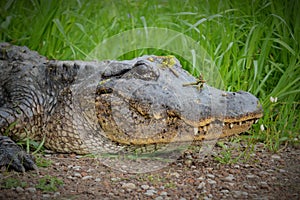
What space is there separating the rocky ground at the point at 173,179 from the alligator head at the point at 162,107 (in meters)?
0.27

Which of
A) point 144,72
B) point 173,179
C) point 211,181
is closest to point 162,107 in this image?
point 144,72

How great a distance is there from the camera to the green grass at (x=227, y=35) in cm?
384

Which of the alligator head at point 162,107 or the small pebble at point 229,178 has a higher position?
the alligator head at point 162,107

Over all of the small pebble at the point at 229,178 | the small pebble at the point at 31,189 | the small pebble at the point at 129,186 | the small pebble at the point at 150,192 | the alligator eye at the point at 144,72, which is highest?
the alligator eye at the point at 144,72

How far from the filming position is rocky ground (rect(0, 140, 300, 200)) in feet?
8.29

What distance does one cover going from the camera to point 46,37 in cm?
433

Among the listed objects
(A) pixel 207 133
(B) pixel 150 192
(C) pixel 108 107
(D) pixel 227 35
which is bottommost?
(B) pixel 150 192

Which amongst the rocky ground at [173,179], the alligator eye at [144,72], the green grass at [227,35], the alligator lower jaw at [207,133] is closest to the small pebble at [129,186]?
Result: the rocky ground at [173,179]

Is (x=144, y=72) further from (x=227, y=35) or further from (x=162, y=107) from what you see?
(x=227, y=35)

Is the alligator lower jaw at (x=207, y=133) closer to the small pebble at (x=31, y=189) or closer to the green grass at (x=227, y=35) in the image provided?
the green grass at (x=227, y=35)

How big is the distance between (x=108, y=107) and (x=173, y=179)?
0.71 metres

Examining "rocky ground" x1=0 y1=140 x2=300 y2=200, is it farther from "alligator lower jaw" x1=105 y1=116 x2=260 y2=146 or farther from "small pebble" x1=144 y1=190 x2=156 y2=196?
"alligator lower jaw" x1=105 y1=116 x2=260 y2=146

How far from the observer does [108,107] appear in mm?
3066

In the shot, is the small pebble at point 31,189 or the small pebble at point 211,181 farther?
the small pebble at point 211,181
